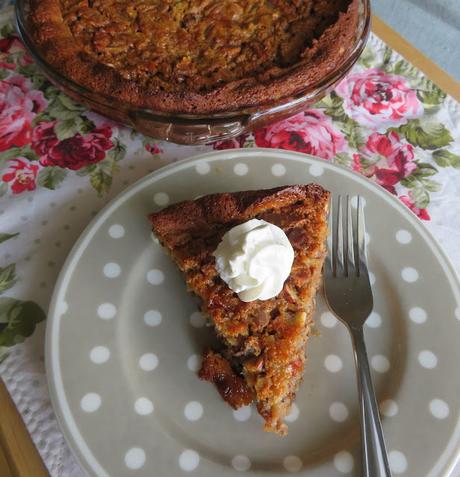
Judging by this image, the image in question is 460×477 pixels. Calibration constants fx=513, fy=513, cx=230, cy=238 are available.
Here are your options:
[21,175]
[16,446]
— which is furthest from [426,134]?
[16,446]

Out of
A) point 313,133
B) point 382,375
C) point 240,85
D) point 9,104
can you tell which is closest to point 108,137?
point 9,104

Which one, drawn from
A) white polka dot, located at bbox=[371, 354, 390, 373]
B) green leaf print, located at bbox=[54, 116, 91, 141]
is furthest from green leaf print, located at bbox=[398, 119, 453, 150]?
green leaf print, located at bbox=[54, 116, 91, 141]

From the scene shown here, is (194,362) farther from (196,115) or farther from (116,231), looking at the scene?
(196,115)

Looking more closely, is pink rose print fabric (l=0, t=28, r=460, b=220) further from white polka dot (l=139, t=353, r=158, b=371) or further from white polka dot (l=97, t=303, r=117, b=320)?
white polka dot (l=139, t=353, r=158, b=371)

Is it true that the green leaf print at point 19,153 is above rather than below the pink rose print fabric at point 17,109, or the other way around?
below

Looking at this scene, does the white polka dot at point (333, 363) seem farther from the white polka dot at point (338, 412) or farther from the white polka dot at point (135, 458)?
the white polka dot at point (135, 458)

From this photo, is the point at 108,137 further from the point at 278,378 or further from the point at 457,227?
the point at 457,227

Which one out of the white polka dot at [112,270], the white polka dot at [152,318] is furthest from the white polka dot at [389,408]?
the white polka dot at [112,270]
